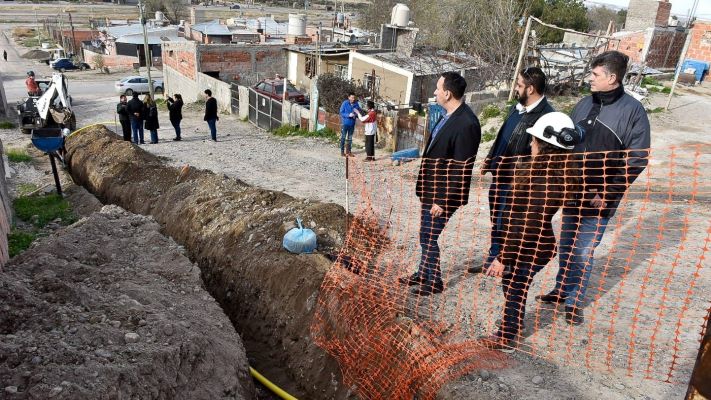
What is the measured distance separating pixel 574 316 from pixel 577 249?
→ 2.07 ft

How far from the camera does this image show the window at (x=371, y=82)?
1927 cm

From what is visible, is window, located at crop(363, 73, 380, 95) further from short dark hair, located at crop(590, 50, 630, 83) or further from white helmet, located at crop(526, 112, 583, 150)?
white helmet, located at crop(526, 112, 583, 150)

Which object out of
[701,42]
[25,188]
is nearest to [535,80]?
[25,188]

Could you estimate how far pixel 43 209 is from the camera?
7988 mm

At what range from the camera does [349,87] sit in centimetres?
1584

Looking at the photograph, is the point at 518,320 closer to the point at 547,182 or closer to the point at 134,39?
the point at 547,182

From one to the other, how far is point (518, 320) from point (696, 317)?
174cm

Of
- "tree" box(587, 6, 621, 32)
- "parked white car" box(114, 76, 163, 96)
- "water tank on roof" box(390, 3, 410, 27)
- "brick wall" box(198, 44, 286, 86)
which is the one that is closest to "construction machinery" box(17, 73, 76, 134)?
"brick wall" box(198, 44, 286, 86)

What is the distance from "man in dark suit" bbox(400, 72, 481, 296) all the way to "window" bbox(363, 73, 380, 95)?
1538 centimetres

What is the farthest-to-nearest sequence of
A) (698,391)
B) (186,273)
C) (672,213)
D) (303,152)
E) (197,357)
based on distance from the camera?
1. (303,152)
2. (672,213)
3. (186,273)
4. (197,357)
5. (698,391)

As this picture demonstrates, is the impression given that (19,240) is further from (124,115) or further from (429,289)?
(124,115)

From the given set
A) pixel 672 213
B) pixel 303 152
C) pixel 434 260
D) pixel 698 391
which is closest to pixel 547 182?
pixel 434 260

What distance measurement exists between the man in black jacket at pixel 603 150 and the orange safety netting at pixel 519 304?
3 centimetres

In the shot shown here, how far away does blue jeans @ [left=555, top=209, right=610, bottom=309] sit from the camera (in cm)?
372
